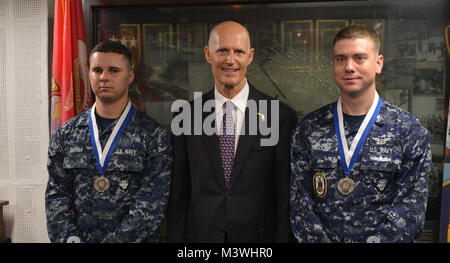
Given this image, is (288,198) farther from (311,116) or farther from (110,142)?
(110,142)

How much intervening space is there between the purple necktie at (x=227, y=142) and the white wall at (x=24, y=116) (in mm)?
1726

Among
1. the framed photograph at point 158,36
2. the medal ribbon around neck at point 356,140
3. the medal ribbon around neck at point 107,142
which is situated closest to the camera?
the medal ribbon around neck at point 356,140

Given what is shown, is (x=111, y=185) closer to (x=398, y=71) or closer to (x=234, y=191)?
(x=234, y=191)

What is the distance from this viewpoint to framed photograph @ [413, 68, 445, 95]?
293cm

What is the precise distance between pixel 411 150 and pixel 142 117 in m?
1.80

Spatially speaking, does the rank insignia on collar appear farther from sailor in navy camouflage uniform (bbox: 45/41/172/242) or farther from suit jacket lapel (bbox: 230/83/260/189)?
sailor in navy camouflage uniform (bbox: 45/41/172/242)

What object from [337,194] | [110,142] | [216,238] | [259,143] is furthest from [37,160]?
[337,194]

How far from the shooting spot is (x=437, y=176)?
2980 mm

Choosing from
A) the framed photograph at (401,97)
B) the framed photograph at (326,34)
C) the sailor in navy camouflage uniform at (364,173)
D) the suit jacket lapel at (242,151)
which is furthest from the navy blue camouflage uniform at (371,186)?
the framed photograph at (326,34)

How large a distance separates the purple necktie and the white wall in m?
1.73

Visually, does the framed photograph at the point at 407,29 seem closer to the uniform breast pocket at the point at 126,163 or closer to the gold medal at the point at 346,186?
the gold medal at the point at 346,186

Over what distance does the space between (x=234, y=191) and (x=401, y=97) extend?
165 cm

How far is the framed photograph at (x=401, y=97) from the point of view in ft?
9.68

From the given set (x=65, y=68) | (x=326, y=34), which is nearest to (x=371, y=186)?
(x=326, y=34)
